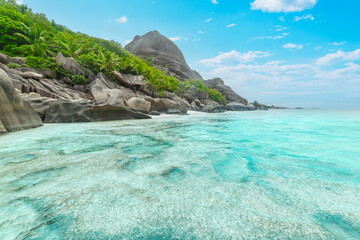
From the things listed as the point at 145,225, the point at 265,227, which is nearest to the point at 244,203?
the point at 265,227

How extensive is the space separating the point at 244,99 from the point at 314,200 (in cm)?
6158

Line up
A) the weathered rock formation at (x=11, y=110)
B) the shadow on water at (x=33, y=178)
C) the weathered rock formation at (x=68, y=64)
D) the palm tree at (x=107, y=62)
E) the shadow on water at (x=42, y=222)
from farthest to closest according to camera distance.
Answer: the palm tree at (x=107, y=62)
the weathered rock formation at (x=68, y=64)
the weathered rock formation at (x=11, y=110)
the shadow on water at (x=33, y=178)
the shadow on water at (x=42, y=222)

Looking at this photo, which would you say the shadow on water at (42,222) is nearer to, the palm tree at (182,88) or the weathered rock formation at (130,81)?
the weathered rock formation at (130,81)

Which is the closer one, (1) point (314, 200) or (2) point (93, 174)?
(1) point (314, 200)

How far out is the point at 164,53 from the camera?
203 feet

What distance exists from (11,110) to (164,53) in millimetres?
61930

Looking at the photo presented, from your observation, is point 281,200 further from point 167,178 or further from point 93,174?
point 93,174

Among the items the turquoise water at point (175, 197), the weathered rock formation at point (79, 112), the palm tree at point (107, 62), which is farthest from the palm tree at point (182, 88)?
the turquoise water at point (175, 197)

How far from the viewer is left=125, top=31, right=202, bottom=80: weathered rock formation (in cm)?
5666

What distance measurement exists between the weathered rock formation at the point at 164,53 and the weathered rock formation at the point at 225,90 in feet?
26.6

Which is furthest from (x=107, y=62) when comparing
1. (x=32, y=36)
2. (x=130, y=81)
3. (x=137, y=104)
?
(x=137, y=104)

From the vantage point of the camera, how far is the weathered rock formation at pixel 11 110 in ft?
15.5

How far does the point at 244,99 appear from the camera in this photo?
5866cm

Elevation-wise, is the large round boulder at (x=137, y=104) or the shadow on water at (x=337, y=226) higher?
the large round boulder at (x=137, y=104)
